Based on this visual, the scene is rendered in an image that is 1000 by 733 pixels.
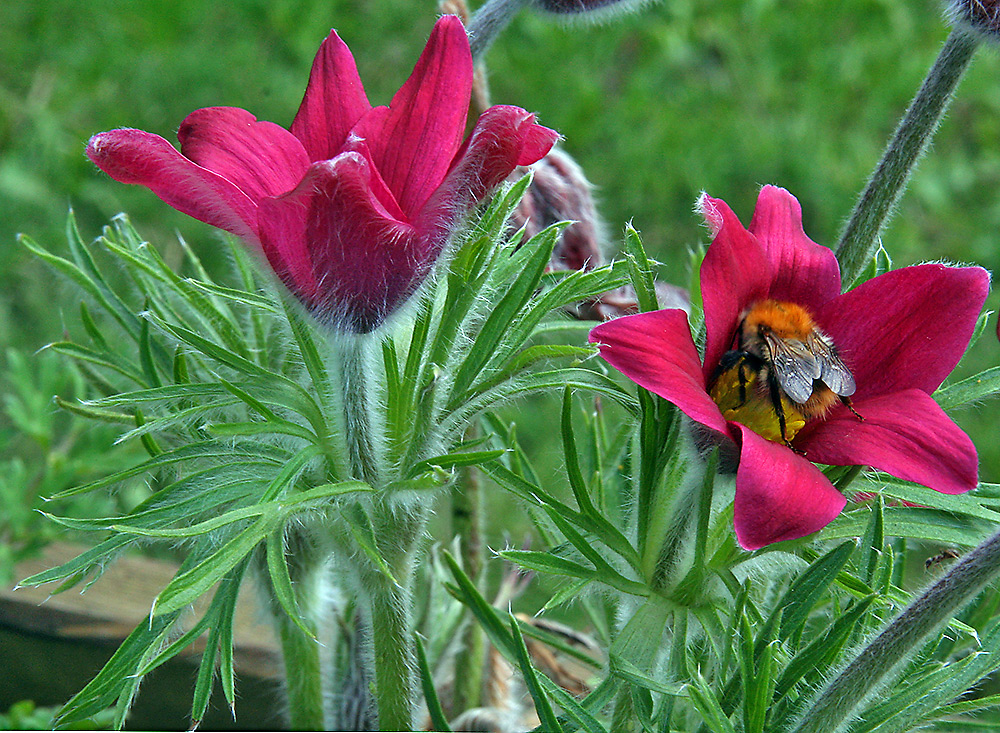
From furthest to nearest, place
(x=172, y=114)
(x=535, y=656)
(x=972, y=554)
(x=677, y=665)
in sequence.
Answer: (x=172, y=114) < (x=535, y=656) < (x=677, y=665) < (x=972, y=554)

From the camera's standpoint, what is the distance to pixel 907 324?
63 centimetres

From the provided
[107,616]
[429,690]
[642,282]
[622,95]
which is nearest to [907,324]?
[642,282]

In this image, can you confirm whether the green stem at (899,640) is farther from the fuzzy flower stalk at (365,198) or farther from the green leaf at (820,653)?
the fuzzy flower stalk at (365,198)

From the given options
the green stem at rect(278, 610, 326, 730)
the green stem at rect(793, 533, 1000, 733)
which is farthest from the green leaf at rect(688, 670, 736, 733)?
the green stem at rect(278, 610, 326, 730)

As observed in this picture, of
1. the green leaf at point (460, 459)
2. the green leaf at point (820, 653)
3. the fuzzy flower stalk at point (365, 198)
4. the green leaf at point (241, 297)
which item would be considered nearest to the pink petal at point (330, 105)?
the fuzzy flower stalk at point (365, 198)

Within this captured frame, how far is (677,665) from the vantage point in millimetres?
689

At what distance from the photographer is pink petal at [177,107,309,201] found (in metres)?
0.64

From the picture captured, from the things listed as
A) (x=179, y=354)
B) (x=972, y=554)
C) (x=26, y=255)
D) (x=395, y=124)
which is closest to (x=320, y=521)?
(x=179, y=354)

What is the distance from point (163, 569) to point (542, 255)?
0.85 metres

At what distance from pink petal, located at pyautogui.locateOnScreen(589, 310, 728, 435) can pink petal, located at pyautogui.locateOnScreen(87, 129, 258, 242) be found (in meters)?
0.21

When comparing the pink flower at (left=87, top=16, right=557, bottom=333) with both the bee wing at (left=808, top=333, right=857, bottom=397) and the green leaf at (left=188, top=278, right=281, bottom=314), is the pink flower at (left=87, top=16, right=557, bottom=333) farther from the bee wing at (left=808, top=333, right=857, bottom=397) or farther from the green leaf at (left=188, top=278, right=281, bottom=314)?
the bee wing at (left=808, top=333, right=857, bottom=397)

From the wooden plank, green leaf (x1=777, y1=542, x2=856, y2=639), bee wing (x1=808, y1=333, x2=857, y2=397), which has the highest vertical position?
bee wing (x1=808, y1=333, x2=857, y2=397)

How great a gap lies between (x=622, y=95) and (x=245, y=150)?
2.14 metres

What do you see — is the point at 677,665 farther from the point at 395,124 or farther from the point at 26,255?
the point at 26,255
